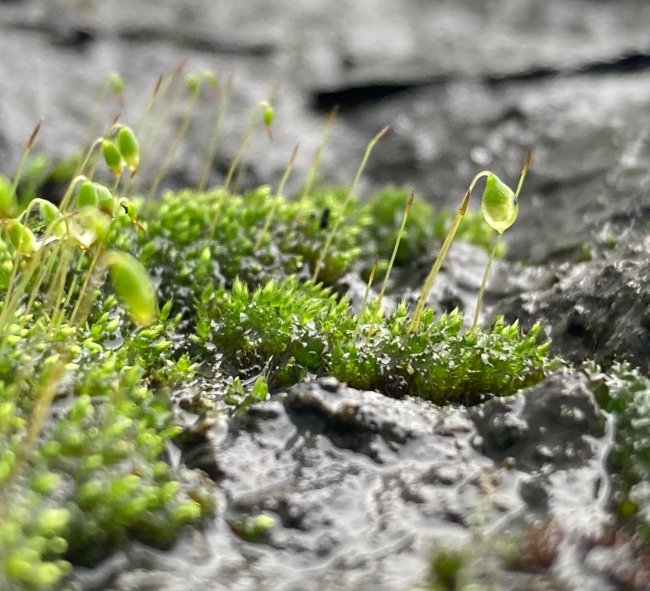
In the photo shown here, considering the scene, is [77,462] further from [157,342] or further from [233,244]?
[233,244]

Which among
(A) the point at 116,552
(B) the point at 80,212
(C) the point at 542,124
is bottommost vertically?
(A) the point at 116,552

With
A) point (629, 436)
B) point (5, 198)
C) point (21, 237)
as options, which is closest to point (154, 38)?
point (21, 237)

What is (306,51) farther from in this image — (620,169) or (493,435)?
(493,435)

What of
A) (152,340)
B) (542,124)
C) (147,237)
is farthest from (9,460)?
(542,124)

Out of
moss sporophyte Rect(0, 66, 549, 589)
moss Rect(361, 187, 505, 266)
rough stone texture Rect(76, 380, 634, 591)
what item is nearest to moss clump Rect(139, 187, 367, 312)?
moss sporophyte Rect(0, 66, 549, 589)

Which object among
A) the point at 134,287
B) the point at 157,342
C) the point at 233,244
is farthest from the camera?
the point at 233,244

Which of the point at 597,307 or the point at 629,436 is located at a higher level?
the point at 597,307

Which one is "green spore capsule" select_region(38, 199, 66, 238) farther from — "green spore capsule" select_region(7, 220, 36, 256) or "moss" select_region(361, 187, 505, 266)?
"moss" select_region(361, 187, 505, 266)
